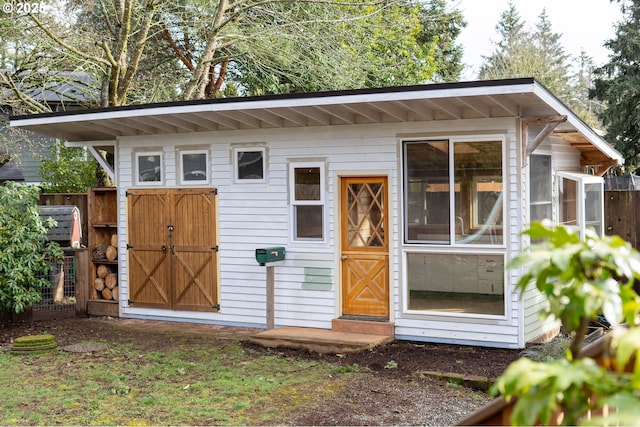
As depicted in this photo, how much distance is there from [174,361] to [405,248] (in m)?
2.99

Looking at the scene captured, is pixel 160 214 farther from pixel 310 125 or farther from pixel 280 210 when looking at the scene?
pixel 310 125

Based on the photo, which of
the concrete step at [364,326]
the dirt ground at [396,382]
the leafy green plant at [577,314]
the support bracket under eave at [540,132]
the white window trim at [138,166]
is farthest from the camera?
the white window trim at [138,166]

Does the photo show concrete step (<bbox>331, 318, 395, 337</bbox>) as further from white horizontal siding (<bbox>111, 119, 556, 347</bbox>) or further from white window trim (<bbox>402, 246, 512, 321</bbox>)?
white window trim (<bbox>402, 246, 512, 321</bbox>)

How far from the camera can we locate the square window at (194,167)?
34.0 ft

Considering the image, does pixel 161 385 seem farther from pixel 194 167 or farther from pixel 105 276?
pixel 105 276

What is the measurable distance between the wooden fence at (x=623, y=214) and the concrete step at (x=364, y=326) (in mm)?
5457

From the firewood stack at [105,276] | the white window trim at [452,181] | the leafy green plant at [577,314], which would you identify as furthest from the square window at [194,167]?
the leafy green plant at [577,314]

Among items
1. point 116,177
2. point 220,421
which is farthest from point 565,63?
point 220,421

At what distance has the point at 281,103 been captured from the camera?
8.62 m

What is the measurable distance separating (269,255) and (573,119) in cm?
401

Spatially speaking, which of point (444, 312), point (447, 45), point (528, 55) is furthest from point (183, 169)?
point (528, 55)

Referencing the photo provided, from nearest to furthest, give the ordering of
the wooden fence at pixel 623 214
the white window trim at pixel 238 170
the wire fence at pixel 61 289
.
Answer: the white window trim at pixel 238 170 < the wire fence at pixel 61 289 < the wooden fence at pixel 623 214

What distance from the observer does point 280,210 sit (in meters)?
9.82

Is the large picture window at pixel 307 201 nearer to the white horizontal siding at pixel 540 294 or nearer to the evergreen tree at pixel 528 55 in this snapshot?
the white horizontal siding at pixel 540 294
